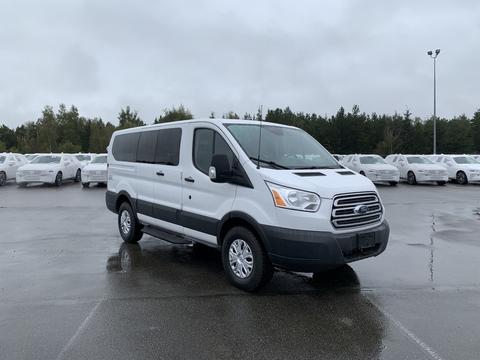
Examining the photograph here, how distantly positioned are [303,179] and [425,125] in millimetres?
67399

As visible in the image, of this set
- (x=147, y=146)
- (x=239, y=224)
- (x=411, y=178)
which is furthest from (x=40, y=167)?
(x=411, y=178)

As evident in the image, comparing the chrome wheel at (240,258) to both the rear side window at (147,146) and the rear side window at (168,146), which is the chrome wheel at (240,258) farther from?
the rear side window at (147,146)

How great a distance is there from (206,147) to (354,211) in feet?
7.21

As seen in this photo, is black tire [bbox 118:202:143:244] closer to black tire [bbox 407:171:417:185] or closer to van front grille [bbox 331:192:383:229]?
van front grille [bbox 331:192:383:229]

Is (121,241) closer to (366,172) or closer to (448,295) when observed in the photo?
(448,295)

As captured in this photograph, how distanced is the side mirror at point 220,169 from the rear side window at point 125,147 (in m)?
2.89

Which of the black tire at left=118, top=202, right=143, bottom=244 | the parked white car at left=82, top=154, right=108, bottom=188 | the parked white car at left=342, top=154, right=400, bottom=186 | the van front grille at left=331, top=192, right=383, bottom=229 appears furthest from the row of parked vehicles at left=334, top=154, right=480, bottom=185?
the van front grille at left=331, top=192, right=383, bottom=229

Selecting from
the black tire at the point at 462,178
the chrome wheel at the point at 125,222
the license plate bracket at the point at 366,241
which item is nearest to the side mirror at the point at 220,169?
the license plate bracket at the point at 366,241

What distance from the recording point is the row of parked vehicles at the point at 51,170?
20422 millimetres

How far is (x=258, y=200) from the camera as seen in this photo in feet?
17.1

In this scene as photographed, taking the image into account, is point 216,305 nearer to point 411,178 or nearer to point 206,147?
point 206,147

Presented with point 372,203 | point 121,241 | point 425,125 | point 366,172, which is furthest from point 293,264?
point 425,125

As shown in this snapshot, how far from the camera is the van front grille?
508 centimetres

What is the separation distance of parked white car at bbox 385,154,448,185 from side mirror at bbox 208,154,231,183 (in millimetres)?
19427
